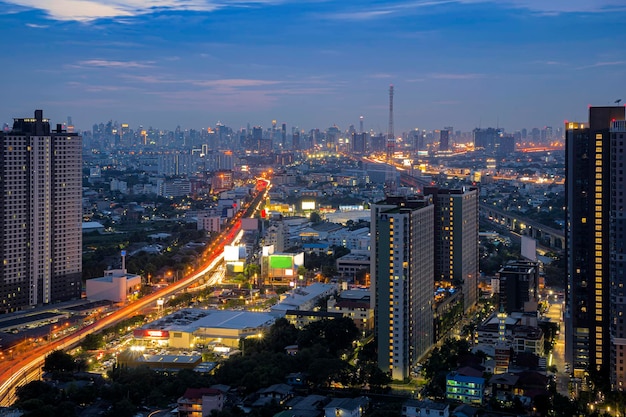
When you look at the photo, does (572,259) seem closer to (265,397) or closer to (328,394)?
(328,394)

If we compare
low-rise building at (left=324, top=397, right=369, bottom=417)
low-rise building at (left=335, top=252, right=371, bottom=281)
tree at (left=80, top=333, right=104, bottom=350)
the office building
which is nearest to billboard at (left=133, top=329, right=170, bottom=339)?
tree at (left=80, top=333, right=104, bottom=350)

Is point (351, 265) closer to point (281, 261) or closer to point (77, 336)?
point (281, 261)

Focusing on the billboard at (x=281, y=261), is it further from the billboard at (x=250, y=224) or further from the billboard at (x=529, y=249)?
the billboard at (x=250, y=224)

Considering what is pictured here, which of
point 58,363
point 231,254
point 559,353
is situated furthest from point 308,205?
point 58,363

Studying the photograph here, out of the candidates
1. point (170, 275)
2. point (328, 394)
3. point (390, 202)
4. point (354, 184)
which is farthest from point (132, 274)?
point (354, 184)

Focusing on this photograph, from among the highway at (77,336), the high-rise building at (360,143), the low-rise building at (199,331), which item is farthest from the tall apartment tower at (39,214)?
the high-rise building at (360,143)

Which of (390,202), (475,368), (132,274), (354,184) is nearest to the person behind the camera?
(475,368)

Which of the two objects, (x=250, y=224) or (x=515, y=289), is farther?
(x=250, y=224)
